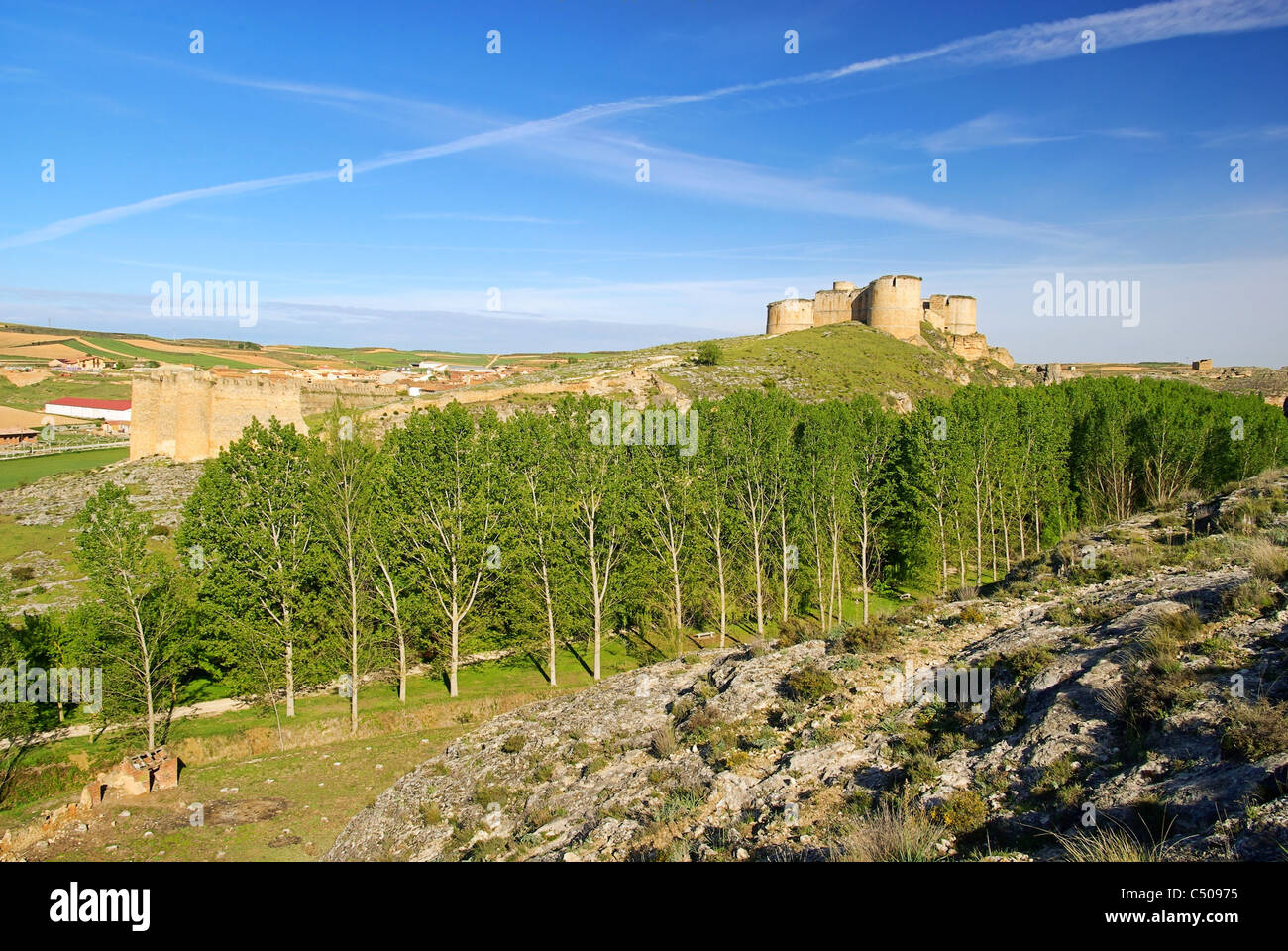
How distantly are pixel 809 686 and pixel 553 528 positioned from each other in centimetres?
1996

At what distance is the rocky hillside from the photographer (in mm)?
8789

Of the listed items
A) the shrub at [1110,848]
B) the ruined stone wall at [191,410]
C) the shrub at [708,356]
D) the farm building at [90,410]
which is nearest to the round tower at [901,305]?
the shrub at [708,356]

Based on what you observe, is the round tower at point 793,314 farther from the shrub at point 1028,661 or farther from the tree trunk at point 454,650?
the shrub at point 1028,661

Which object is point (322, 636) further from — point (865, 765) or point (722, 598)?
point (865, 765)

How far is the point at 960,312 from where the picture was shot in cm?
11419

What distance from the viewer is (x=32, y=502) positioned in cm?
5659

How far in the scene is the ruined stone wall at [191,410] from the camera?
61.4 m

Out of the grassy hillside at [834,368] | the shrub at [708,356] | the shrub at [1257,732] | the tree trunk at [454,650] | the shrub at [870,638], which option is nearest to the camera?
the shrub at [1257,732]

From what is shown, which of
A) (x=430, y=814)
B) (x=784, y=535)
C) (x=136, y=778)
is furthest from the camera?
(x=784, y=535)

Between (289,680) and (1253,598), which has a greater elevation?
(1253,598)

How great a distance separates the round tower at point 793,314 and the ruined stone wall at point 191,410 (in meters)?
77.1

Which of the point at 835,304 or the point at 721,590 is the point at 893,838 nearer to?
the point at 721,590

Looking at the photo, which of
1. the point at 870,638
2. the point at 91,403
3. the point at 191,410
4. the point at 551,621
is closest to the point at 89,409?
the point at 91,403
